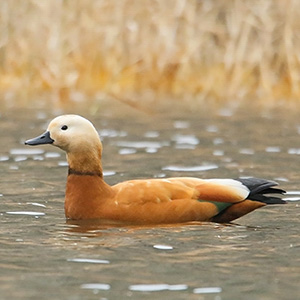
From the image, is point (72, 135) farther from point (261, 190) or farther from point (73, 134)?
point (261, 190)

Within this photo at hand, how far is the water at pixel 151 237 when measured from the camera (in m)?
5.66

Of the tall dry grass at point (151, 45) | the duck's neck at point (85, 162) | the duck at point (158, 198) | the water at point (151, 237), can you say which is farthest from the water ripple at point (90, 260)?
the tall dry grass at point (151, 45)

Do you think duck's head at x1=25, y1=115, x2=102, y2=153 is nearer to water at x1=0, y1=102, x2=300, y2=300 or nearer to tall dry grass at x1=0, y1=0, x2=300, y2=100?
water at x1=0, y1=102, x2=300, y2=300

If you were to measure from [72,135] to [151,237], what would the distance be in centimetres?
128

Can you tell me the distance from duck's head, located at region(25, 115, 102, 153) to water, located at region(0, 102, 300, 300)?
577 mm

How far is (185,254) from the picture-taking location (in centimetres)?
650

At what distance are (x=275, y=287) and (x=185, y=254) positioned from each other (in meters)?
0.97

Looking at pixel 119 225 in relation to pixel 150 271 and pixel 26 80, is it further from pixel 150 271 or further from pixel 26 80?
pixel 26 80

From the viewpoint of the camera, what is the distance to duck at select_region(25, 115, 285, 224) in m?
7.61

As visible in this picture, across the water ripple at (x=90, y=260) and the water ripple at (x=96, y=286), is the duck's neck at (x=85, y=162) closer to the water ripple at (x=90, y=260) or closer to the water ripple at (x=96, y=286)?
the water ripple at (x=90, y=260)

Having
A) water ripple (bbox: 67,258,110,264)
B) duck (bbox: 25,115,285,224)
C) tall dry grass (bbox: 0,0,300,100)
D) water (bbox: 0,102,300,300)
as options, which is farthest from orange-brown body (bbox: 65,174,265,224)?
tall dry grass (bbox: 0,0,300,100)

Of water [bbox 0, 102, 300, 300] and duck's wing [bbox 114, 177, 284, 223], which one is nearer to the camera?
water [bbox 0, 102, 300, 300]

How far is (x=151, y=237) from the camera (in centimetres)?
708

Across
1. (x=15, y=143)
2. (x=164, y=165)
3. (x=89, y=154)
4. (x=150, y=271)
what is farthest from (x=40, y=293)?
(x=15, y=143)
